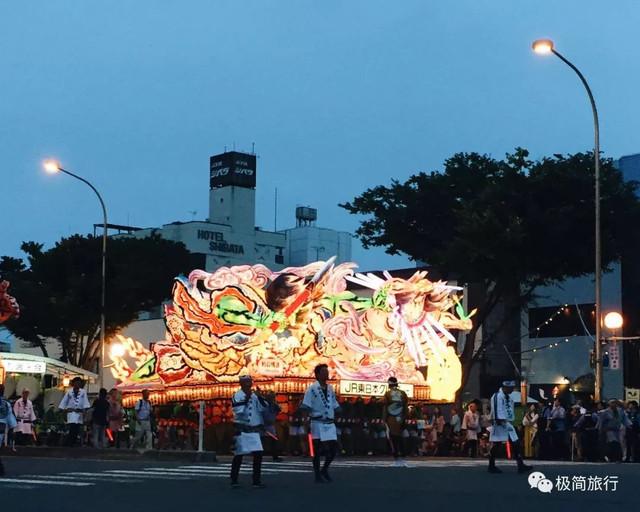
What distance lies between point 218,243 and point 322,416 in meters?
83.3

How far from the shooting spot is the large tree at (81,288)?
209ft

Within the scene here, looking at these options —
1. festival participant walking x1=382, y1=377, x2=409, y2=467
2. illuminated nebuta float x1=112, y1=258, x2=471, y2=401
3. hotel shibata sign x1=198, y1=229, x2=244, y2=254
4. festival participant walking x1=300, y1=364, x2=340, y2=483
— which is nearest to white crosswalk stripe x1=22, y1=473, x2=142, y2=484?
festival participant walking x1=300, y1=364, x2=340, y2=483

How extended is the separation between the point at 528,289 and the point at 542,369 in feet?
18.7

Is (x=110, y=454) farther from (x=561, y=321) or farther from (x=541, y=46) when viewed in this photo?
(x=561, y=321)

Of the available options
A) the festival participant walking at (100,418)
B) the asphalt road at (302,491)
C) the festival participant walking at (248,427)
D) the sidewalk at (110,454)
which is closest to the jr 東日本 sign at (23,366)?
the festival participant walking at (100,418)

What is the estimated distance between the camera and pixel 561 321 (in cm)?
5550

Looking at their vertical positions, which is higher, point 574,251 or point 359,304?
point 574,251

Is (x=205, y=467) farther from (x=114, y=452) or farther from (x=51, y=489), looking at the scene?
(x=51, y=489)

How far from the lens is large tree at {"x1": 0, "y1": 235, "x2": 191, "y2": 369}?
63.7 m

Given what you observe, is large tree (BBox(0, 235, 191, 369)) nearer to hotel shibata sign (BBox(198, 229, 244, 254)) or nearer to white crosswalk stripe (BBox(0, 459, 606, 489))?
hotel shibata sign (BBox(198, 229, 244, 254))

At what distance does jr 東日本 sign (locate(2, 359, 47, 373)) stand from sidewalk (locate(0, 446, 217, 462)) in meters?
12.4

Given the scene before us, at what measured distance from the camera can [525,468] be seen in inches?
832

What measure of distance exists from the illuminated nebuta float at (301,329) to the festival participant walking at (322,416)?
14.9 metres

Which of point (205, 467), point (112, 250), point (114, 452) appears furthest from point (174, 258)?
point (205, 467)
